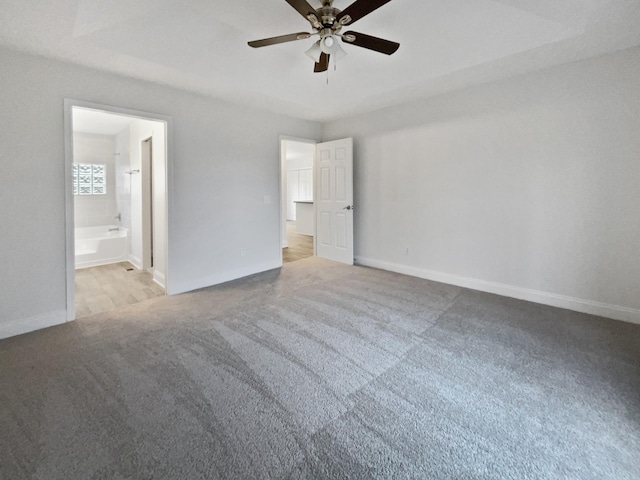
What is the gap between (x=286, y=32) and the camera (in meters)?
2.83

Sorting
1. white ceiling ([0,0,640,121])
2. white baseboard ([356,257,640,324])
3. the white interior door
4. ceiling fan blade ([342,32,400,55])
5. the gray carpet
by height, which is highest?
white ceiling ([0,0,640,121])

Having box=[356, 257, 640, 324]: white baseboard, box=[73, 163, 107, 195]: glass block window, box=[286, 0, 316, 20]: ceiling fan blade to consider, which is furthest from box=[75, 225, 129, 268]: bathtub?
box=[286, 0, 316, 20]: ceiling fan blade

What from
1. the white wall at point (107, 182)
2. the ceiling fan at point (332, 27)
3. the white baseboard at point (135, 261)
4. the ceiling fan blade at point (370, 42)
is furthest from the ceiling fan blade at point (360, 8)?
the white wall at point (107, 182)

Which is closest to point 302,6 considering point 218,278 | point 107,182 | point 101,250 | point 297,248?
point 218,278

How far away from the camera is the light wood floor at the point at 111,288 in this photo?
347 centimetres

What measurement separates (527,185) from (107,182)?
7.47m

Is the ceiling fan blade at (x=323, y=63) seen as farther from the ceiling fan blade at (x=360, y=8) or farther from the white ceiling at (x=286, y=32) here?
the ceiling fan blade at (x=360, y=8)

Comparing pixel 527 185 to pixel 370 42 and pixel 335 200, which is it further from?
pixel 335 200

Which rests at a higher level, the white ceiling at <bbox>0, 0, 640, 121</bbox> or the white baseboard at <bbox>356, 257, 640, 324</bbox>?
the white ceiling at <bbox>0, 0, 640, 121</bbox>

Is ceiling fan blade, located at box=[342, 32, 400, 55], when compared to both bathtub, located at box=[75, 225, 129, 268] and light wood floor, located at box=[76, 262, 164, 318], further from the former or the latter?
bathtub, located at box=[75, 225, 129, 268]

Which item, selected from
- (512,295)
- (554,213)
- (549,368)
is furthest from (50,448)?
(554,213)

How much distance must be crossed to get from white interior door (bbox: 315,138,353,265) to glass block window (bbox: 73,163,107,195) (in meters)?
4.53

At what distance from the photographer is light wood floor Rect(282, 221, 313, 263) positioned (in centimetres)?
588

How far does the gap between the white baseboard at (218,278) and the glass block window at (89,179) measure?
13.2ft
